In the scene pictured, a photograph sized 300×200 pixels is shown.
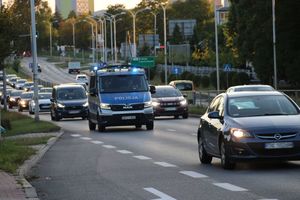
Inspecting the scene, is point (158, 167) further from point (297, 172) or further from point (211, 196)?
point (211, 196)

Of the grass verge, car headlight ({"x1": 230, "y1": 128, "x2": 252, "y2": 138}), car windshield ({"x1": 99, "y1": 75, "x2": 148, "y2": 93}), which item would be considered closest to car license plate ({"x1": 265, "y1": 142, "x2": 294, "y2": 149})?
car headlight ({"x1": 230, "y1": 128, "x2": 252, "y2": 138})

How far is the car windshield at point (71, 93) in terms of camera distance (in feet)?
147

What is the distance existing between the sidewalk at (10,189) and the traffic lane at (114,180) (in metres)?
0.37

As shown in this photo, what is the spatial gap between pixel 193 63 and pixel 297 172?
106 meters

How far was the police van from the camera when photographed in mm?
32344

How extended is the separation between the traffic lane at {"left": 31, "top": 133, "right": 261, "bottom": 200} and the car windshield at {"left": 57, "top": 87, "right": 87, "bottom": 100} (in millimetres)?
23175

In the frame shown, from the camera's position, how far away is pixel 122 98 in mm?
32375

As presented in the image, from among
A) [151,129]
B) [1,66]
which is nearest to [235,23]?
[151,129]

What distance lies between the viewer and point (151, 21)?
163375 mm

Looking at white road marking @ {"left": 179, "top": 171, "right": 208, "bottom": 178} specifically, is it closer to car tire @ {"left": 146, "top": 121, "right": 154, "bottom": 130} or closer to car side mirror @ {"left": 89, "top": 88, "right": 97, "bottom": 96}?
car tire @ {"left": 146, "top": 121, "right": 154, "bottom": 130}

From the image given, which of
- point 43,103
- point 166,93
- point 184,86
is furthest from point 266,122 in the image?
point 184,86

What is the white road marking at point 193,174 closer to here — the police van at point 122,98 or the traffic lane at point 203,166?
the traffic lane at point 203,166

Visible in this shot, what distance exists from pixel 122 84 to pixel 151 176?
17.6m

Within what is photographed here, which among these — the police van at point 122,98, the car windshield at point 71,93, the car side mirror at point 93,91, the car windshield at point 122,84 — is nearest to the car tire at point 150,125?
the police van at point 122,98
